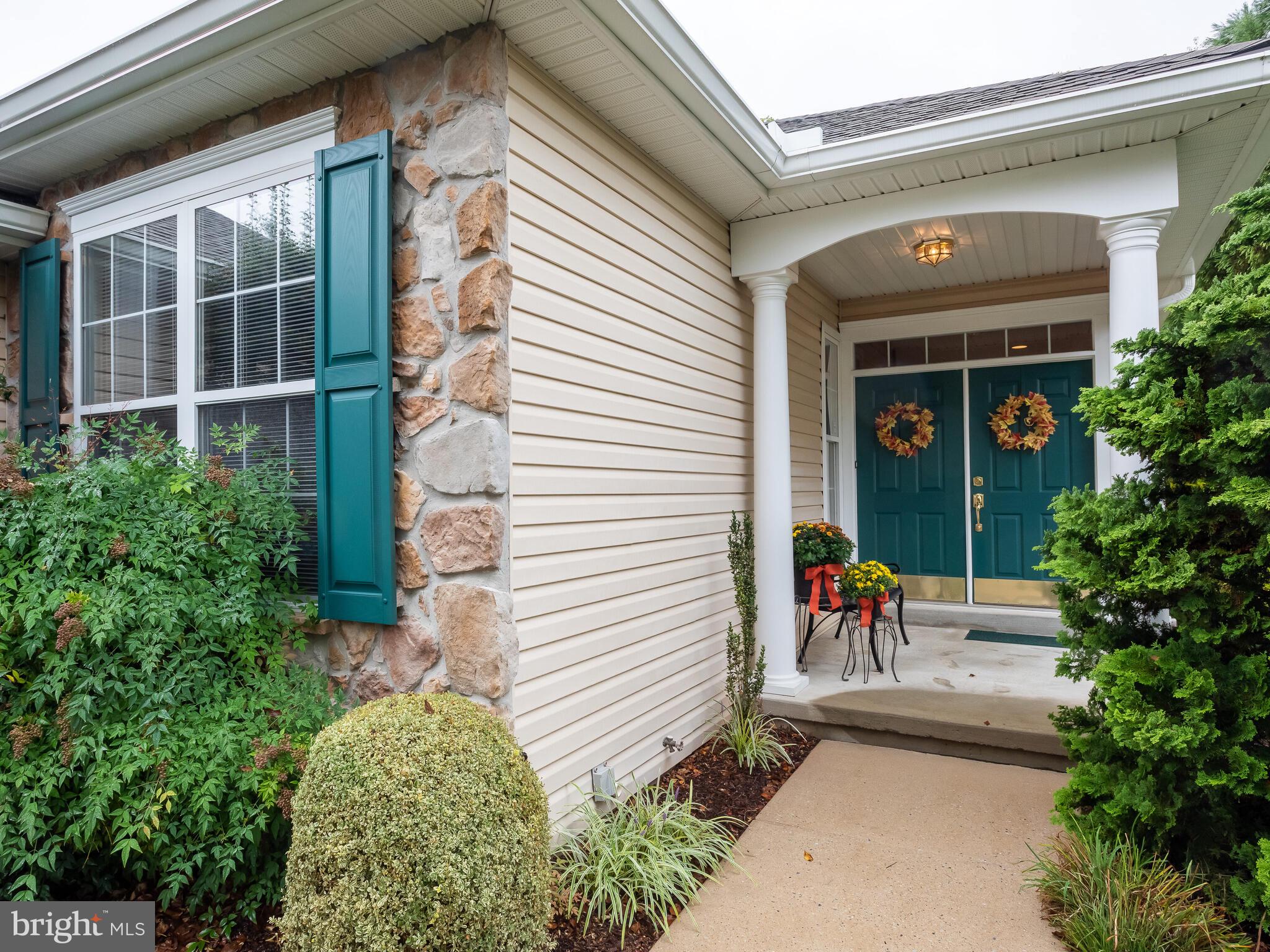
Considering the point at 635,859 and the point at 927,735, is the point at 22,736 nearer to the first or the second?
the point at 635,859

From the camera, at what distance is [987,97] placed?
4.06 meters

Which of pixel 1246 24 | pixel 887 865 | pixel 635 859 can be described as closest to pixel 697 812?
pixel 635 859

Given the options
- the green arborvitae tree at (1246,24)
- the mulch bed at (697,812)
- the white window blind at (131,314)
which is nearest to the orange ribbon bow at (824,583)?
the mulch bed at (697,812)

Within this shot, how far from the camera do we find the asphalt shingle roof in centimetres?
289

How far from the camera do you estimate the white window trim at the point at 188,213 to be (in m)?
2.77

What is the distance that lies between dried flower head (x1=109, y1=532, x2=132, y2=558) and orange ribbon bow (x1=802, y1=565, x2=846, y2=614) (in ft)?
10.3

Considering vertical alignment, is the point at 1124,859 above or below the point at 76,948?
above

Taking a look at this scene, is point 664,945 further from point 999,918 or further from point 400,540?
point 400,540

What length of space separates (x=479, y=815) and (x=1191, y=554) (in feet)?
6.94

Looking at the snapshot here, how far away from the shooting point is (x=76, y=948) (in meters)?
2.08

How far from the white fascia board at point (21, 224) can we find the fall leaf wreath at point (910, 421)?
17.4 feet

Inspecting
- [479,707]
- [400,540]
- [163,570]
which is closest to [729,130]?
[400,540]

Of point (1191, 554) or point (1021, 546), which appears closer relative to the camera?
point (1191, 554)

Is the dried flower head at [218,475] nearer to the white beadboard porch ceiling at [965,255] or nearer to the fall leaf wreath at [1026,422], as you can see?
the white beadboard porch ceiling at [965,255]
